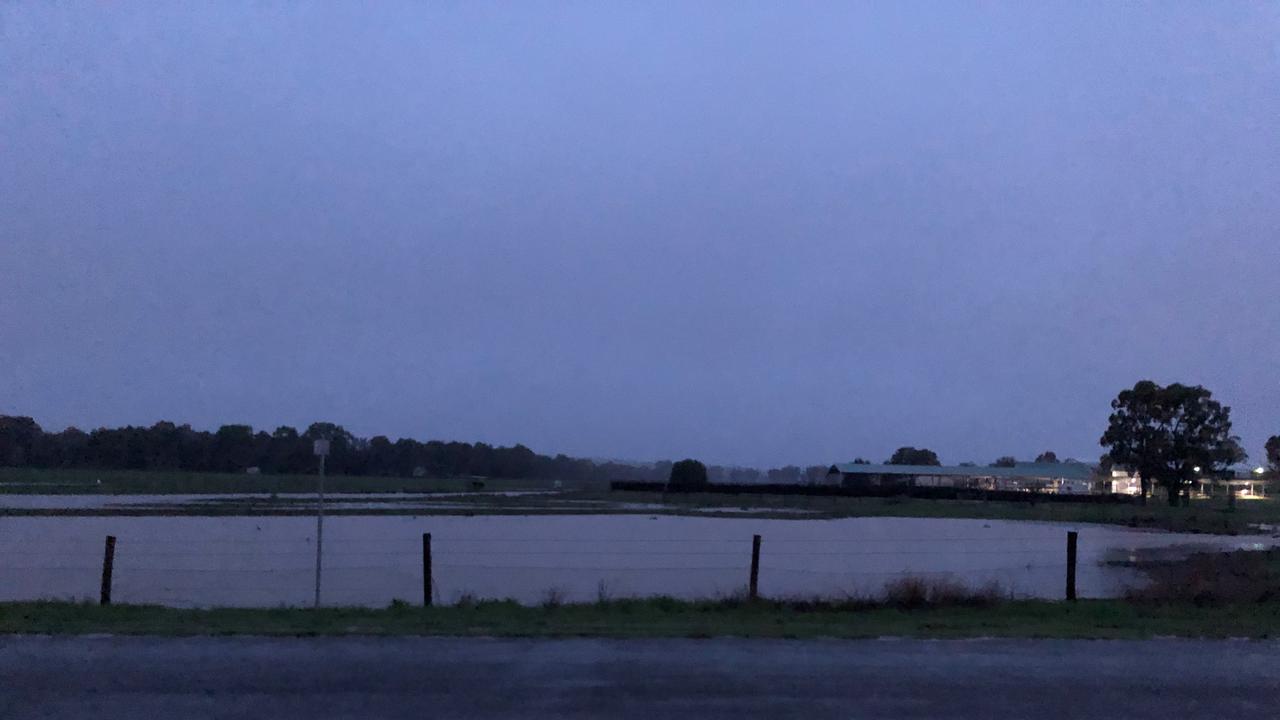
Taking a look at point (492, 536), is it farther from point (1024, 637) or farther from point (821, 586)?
point (1024, 637)

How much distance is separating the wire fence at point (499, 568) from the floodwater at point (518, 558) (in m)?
0.05

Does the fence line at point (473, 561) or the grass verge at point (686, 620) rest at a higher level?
the grass verge at point (686, 620)

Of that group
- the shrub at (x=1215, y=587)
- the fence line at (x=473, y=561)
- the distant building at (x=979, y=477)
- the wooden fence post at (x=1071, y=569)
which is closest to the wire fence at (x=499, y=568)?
the fence line at (x=473, y=561)

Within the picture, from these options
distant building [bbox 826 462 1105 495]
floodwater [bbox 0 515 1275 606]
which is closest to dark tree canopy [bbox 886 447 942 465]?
distant building [bbox 826 462 1105 495]

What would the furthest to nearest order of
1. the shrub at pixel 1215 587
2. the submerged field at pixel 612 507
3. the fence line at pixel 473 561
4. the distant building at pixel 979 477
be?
the distant building at pixel 979 477 → the submerged field at pixel 612 507 → the fence line at pixel 473 561 → the shrub at pixel 1215 587

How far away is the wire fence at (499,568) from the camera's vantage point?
1977 centimetres

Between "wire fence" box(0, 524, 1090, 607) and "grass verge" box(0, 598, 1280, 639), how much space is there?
1344 millimetres

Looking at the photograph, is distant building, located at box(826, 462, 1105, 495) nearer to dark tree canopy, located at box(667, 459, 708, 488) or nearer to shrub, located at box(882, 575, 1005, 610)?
dark tree canopy, located at box(667, 459, 708, 488)

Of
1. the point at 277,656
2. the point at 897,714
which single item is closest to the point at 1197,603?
the point at 897,714

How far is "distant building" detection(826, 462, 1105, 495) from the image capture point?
120375mm

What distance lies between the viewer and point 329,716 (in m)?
8.53

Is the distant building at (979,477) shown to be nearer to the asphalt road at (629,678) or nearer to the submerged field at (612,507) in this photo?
the submerged field at (612,507)

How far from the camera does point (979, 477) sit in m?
126

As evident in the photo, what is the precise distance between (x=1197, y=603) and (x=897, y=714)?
32.2 feet
